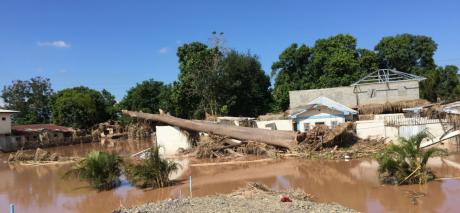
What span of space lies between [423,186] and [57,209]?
1050 cm

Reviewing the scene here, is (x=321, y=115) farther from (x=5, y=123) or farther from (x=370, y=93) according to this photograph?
(x=5, y=123)

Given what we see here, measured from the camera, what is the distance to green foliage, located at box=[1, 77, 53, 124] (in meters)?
62.0

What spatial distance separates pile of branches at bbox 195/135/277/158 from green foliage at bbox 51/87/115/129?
116ft

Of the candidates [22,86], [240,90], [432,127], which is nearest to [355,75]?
[240,90]

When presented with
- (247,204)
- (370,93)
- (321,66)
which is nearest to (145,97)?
(321,66)

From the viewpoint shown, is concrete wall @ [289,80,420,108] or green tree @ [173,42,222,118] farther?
green tree @ [173,42,222,118]

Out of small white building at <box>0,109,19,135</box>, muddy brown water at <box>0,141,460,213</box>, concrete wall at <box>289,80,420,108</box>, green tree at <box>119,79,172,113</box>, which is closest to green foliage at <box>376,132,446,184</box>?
muddy brown water at <box>0,141,460,213</box>

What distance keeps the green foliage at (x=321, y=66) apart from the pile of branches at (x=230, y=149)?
2173 cm

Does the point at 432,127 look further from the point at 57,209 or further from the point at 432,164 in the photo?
the point at 57,209

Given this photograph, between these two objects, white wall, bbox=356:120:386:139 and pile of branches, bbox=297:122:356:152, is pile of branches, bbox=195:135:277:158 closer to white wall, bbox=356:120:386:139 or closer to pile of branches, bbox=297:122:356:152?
pile of branches, bbox=297:122:356:152

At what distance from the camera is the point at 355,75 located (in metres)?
41.2

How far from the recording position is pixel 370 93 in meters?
33.3

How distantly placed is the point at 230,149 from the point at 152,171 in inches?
349

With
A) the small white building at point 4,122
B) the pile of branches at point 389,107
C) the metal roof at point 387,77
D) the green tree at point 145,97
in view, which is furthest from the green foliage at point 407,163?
the green tree at point 145,97
